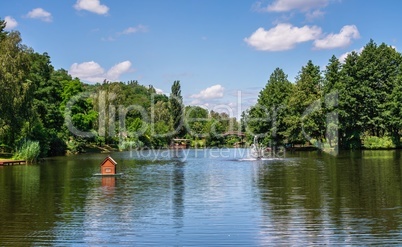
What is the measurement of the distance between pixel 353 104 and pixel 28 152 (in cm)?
5006

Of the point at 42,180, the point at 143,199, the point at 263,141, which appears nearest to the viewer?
the point at 143,199

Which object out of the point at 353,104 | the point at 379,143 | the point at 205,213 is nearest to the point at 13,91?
the point at 205,213

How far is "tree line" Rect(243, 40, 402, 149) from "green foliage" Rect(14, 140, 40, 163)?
4406 cm

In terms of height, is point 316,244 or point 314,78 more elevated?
point 314,78

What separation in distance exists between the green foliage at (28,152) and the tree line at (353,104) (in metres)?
44.1

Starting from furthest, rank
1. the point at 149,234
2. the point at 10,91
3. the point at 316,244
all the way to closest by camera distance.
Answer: the point at 10,91, the point at 149,234, the point at 316,244

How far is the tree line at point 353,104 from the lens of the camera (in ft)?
243

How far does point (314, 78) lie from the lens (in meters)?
84.3

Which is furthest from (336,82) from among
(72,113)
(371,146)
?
(72,113)

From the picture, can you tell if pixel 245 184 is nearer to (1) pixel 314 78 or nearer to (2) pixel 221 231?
(2) pixel 221 231

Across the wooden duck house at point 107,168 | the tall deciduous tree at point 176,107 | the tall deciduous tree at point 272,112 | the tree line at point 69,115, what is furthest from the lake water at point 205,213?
the tall deciduous tree at point 176,107

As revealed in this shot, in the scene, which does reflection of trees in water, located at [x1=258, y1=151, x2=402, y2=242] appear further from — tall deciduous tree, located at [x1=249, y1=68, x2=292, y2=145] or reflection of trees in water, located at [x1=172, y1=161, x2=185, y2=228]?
tall deciduous tree, located at [x1=249, y1=68, x2=292, y2=145]

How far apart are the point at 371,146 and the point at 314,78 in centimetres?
1672

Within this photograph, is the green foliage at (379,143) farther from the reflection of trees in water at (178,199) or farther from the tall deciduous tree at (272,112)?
the reflection of trees in water at (178,199)
